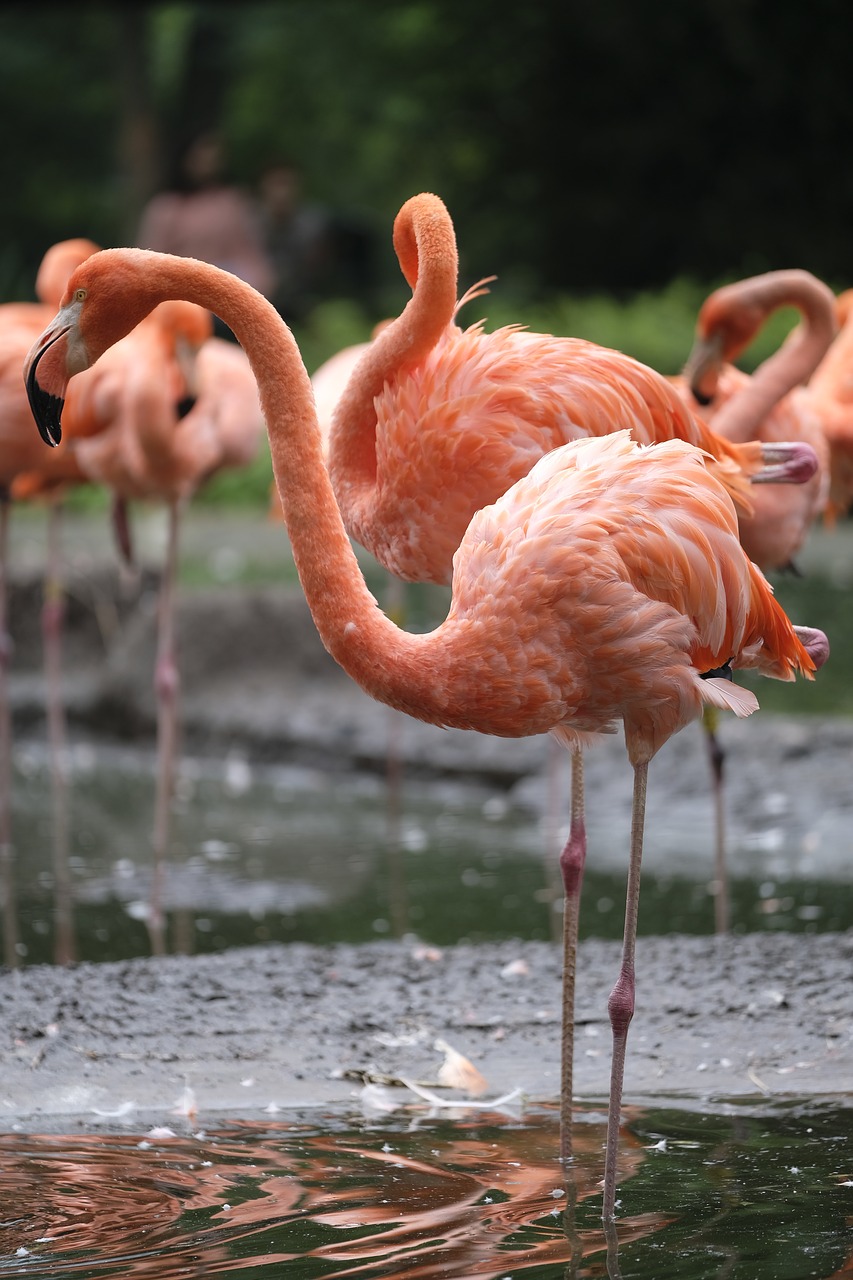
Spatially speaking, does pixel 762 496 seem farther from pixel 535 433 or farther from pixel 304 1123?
pixel 304 1123

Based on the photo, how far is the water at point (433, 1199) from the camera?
2.81m

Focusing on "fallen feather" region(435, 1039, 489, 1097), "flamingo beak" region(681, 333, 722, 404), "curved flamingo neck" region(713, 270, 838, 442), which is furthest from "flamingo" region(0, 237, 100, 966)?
"curved flamingo neck" region(713, 270, 838, 442)

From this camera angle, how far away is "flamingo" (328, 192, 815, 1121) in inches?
146

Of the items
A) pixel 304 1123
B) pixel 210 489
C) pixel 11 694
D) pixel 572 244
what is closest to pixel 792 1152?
pixel 304 1123

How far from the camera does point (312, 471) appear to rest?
2.85 m

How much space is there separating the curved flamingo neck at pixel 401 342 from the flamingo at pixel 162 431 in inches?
73.0

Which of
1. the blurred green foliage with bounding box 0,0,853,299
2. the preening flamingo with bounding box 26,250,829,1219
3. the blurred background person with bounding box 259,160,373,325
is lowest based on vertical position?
the preening flamingo with bounding box 26,250,829,1219

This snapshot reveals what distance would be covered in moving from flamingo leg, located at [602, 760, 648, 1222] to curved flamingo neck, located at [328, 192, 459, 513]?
105 cm

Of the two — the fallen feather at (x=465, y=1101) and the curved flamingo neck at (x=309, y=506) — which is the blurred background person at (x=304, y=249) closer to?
the fallen feather at (x=465, y=1101)

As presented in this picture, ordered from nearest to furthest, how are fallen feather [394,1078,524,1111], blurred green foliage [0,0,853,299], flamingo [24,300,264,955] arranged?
fallen feather [394,1078,524,1111], flamingo [24,300,264,955], blurred green foliage [0,0,853,299]

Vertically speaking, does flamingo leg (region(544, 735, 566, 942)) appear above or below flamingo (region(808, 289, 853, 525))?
below

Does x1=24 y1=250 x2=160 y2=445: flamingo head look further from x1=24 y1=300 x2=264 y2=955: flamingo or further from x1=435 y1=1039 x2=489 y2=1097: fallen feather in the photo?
x1=24 y1=300 x2=264 y2=955: flamingo

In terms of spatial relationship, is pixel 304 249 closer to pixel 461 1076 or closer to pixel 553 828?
pixel 553 828

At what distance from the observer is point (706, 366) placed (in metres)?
5.02
